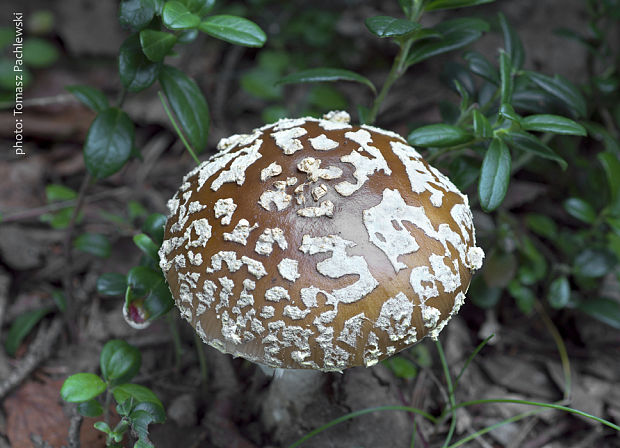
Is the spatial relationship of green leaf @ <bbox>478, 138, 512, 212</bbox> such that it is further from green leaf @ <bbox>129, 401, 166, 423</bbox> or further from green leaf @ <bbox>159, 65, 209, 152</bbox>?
green leaf @ <bbox>129, 401, 166, 423</bbox>

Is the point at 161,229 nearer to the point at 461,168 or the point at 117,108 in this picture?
the point at 117,108

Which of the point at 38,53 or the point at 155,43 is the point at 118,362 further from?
the point at 38,53

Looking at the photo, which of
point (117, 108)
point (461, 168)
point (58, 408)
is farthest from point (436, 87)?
point (58, 408)

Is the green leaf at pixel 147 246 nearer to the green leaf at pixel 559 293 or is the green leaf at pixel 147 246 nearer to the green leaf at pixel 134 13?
the green leaf at pixel 134 13

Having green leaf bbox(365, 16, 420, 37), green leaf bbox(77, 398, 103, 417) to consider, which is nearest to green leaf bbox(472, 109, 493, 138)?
green leaf bbox(365, 16, 420, 37)

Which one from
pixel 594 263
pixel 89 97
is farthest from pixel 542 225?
pixel 89 97

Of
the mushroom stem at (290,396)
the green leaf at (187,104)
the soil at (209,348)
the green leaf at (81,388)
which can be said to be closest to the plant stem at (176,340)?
the soil at (209,348)
